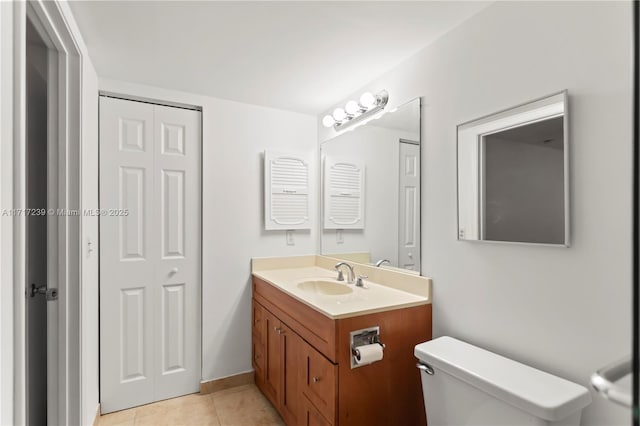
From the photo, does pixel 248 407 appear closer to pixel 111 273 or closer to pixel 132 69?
pixel 111 273

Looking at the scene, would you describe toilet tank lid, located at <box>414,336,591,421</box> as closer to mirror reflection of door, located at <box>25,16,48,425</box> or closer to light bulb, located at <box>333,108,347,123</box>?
light bulb, located at <box>333,108,347,123</box>

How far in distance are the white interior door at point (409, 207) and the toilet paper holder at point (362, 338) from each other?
0.47 metres

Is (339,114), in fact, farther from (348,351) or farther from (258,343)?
(258,343)

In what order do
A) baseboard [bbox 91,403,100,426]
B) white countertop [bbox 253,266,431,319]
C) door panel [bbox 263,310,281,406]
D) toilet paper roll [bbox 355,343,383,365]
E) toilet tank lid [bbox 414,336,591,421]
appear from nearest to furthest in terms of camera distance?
toilet tank lid [bbox 414,336,591,421], toilet paper roll [bbox 355,343,383,365], white countertop [bbox 253,266,431,319], baseboard [bbox 91,403,100,426], door panel [bbox 263,310,281,406]

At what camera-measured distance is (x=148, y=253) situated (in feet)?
7.30

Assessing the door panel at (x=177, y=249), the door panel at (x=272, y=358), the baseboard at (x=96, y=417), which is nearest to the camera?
the baseboard at (x=96, y=417)

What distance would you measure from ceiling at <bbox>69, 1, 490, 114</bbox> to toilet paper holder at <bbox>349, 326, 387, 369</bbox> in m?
1.40

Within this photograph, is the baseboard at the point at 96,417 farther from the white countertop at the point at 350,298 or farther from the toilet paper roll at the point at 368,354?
the toilet paper roll at the point at 368,354

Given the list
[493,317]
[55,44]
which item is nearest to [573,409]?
[493,317]

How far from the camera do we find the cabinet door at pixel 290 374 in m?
1.75

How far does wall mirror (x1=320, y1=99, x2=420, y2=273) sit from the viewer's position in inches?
72.9

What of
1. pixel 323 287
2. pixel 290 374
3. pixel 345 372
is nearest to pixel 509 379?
pixel 345 372

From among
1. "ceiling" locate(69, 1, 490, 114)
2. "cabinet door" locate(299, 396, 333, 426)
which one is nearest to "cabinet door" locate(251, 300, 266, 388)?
"cabinet door" locate(299, 396, 333, 426)

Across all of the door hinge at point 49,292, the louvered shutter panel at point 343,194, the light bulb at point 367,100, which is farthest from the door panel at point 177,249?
the light bulb at point 367,100
